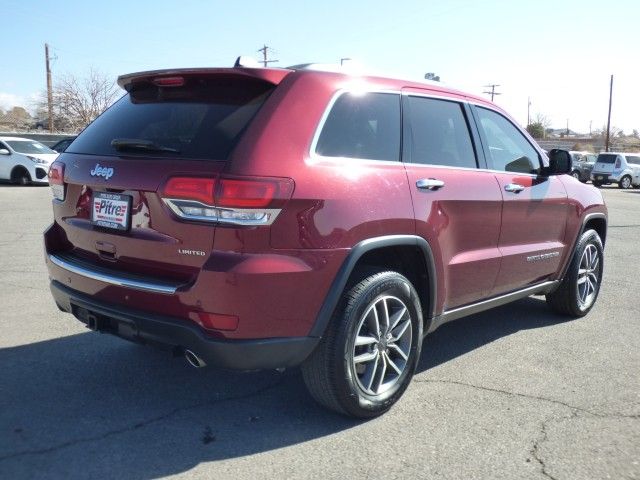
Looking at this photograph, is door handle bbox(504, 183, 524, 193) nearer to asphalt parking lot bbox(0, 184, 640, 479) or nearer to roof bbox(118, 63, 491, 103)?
roof bbox(118, 63, 491, 103)

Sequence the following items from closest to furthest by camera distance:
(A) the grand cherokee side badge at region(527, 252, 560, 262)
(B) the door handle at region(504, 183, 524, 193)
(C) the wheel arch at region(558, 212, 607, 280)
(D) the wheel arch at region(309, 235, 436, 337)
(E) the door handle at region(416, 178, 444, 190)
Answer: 1. (D) the wheel arch at region(309, 235, 436, 337)
2. (E) the door handle at region(416, 178, 444, 190)
3. (B) the door handle at region(504, 183, 524, 193)
4. (A) the grand cherokee side badge at region(527, 252, 560, 262)
5. (C) the wheel arch at region(558, 212, 607, 280)

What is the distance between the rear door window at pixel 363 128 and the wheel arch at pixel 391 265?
0.49 m

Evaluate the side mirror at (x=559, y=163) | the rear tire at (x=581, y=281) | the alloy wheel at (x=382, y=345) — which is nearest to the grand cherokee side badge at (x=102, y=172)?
the alloy wheel at (x=382, y=345)

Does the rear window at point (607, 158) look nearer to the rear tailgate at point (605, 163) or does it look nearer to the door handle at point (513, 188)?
the rear tailgate at point (605, 163)

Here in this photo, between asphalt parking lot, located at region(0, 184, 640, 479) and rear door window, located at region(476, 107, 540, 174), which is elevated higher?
rear door window, located at region(476, 107, 540, 174)

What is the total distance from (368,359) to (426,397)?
61 cm

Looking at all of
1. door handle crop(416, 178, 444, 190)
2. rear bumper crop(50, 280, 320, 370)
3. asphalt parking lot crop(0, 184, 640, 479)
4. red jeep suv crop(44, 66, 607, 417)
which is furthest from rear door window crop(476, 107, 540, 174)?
rear bumper crop(50, 280, 320, 370)

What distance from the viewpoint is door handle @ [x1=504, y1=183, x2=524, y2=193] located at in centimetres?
448

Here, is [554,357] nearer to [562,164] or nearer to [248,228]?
[562,164]

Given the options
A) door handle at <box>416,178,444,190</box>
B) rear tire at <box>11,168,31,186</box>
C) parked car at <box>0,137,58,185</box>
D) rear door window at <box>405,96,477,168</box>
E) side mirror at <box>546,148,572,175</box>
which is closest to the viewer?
door handle at <box>416,178,444,190</box>

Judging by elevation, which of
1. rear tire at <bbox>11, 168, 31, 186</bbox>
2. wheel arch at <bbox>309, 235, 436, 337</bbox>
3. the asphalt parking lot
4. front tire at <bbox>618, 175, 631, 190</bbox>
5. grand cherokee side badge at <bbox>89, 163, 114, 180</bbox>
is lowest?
front tire at <bbox>618, 175, 631, 190</bbox>

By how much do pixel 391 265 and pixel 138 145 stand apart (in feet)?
5.26

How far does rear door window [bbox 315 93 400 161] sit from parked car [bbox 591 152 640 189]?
101ft

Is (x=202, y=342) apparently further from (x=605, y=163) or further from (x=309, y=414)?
(x=605, y=163)
